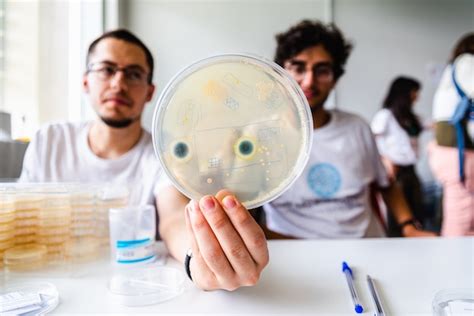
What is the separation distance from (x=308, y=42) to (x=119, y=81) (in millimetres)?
734

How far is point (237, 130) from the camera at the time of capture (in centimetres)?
45

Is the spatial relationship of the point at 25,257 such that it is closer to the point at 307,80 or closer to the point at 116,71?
the point at 116,71

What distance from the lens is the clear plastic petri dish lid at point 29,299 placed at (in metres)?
0.42

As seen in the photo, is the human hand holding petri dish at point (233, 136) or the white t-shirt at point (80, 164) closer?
the human hand holding petri dish at point (233, 136)

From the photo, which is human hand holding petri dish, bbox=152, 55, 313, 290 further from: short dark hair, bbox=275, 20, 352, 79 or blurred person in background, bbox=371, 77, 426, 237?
blurred person in background, bbox=371, 77, 426, 237

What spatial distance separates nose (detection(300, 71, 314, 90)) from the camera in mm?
1156

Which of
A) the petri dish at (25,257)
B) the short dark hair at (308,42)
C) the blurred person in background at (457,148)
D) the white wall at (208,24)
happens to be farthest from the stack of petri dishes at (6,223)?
the blurred person in background at (457,148)

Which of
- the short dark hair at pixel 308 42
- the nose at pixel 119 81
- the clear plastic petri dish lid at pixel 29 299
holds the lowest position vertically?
the clear plastic petri dish lid at pixel 29 299

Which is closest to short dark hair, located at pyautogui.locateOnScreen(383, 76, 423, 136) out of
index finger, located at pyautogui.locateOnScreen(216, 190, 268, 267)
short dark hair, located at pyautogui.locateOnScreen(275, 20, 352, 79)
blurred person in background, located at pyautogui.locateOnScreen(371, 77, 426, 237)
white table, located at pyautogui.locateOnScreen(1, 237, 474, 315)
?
blurred person in background, located at pyautogui.locateOnScreen(371, 77, 426, 237)

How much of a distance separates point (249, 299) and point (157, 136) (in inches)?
10.8

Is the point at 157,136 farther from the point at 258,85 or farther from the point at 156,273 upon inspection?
the point at 156,273

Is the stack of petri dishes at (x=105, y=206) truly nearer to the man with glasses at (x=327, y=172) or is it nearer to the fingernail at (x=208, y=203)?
the fingernail at (x=208, y=203)

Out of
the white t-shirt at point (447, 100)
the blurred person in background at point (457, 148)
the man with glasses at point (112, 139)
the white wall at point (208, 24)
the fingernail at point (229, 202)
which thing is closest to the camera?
the fingernail at point (229, 202)

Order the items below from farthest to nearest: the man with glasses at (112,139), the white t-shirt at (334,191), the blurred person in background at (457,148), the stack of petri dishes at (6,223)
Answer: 1. the blurred person in background at (457,148)
2. the white t-shirt at (334,191)
3. the man with glasses at (112,139)
4. the stack of petri dishes at (6,223)
